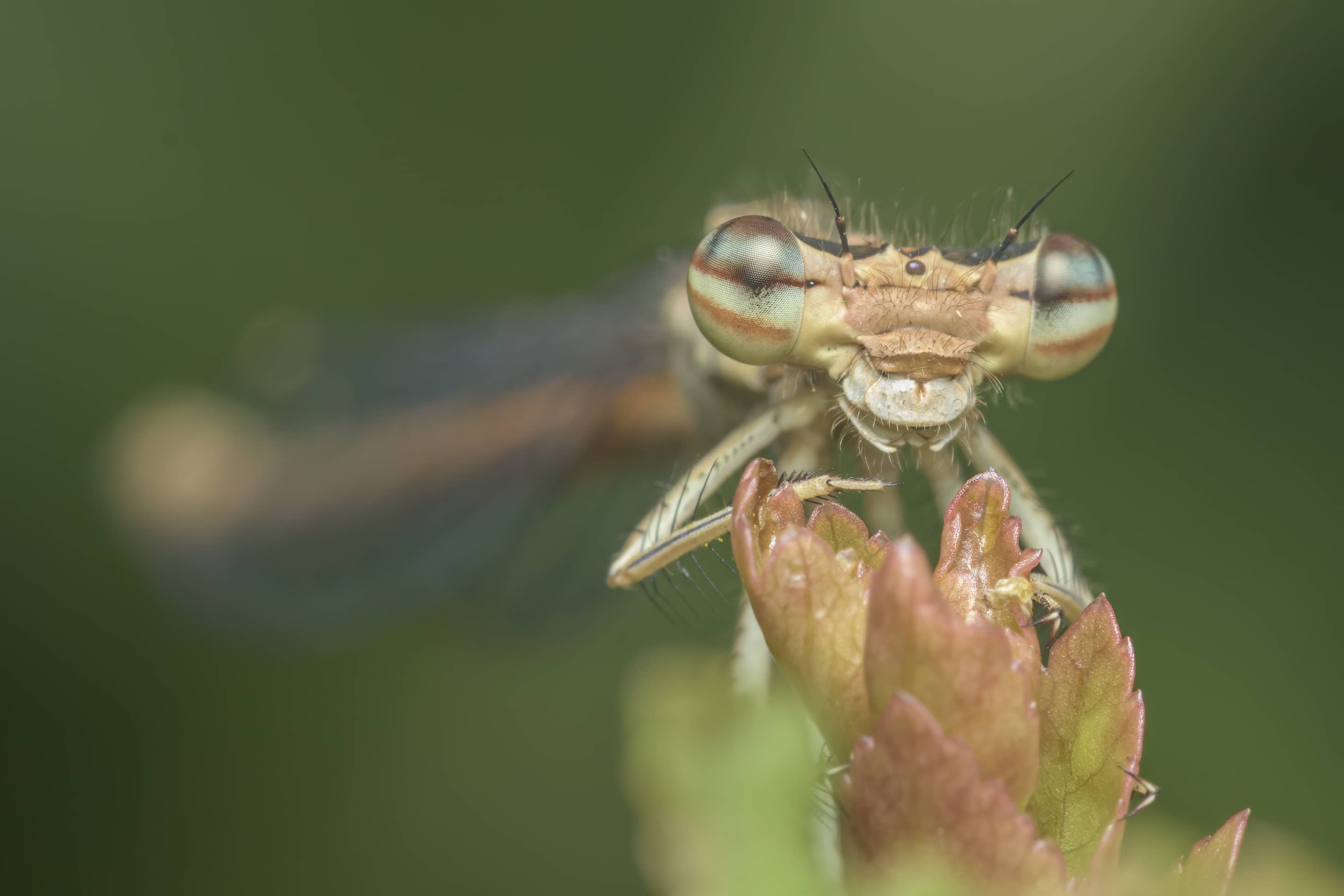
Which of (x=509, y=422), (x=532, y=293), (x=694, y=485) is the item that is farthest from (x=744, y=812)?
(x=532, y=293)

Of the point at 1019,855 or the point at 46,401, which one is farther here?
the point at 46,401

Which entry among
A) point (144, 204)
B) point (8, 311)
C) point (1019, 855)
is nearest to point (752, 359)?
point (1019, 855)

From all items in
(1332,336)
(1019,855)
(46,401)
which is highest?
(46,401)

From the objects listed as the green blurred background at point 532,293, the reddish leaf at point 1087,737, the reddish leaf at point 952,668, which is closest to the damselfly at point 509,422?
the green blurred background at point 532,293

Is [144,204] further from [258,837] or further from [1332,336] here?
[1332,336]

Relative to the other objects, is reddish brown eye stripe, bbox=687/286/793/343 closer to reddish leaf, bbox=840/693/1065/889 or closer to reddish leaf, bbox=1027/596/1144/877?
reddish leaf, bbox=1027/596/1144/877

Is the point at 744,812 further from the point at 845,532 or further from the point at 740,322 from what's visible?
the point at 740,322
